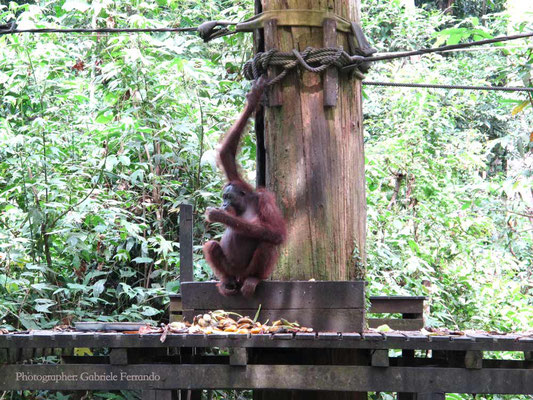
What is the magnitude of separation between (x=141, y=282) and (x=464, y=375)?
3.18 metres

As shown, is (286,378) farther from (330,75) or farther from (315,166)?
(330,75)

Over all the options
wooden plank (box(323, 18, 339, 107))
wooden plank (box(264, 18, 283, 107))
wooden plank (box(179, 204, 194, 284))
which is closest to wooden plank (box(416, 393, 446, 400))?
wooden plank (box(323, 18, 339, 107))

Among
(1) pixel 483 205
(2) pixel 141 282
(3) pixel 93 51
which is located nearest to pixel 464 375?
(2) pixel 141 282

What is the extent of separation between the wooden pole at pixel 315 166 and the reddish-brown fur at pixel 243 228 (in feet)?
0.25

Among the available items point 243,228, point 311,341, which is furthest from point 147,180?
point 311,341

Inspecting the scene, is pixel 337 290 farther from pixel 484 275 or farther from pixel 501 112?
pixel 501 112

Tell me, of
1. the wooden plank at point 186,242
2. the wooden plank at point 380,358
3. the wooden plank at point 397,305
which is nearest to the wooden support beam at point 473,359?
the wooden plank at point 380,358

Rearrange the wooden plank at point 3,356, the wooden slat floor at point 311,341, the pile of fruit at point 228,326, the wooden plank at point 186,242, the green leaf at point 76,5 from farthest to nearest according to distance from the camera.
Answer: the green leaf at point 76,5 → the wooden plank at point 186,242 → the wooden plank at point 3,356 → the pile of fruit at point 228,326 → the wooden slat floor at point 311,341

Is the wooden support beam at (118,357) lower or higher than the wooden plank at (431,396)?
higher

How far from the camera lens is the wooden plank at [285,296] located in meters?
2.69

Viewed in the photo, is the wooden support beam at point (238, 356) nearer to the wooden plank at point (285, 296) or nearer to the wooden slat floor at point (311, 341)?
the wooden slat floor at point (311, 341)

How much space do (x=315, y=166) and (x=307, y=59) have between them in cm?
45

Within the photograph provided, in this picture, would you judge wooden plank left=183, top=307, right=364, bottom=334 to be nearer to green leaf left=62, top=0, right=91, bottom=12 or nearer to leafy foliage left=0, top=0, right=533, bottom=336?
leafy foliage left=0, top=0, right=533, bottom=336

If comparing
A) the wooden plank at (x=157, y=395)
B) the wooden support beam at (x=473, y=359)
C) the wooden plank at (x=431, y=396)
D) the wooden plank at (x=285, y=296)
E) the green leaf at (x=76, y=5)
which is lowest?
the wooden plank at (x=431, y=396)
